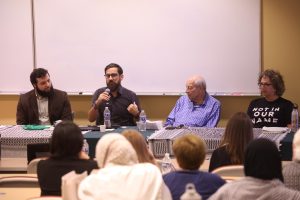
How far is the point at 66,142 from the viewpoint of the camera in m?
3.46

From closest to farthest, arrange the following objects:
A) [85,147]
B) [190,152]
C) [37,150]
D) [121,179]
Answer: [121,179] < [190,152] < [37,150] < [85,147]

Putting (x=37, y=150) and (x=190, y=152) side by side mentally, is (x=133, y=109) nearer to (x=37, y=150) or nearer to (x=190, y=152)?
(x=37, y=150)

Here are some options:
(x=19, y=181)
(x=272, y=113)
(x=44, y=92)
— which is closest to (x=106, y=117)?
(x=44, y=92)

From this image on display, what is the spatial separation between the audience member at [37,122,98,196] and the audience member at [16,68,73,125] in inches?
107

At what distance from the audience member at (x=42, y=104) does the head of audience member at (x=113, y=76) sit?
0.53m

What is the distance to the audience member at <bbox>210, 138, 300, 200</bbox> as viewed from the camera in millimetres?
2809

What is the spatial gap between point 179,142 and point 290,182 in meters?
0.74

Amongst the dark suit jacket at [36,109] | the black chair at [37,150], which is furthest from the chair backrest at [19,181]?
the dark suit jacket at [36,109]

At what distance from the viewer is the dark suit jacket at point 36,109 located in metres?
6.18

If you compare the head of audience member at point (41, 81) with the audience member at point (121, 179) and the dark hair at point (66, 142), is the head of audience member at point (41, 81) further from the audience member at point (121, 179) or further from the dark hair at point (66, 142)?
the audience member at point (121, 179)

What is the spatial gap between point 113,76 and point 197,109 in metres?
1.01

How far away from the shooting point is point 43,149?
4223 millimetres

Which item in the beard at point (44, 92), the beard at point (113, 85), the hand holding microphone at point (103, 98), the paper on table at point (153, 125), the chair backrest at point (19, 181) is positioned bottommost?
the chair backrest at point (19, 181)

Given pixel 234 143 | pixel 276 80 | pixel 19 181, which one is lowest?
pixel 19 181
